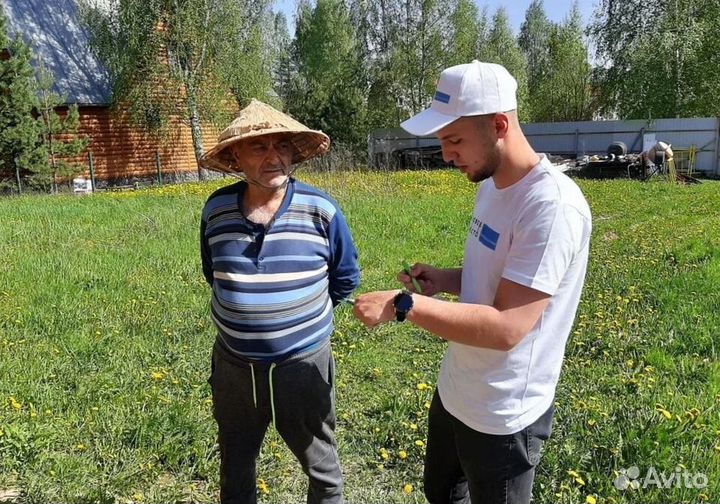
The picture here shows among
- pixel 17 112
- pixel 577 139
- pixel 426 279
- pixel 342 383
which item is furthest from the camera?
pixel 577 139

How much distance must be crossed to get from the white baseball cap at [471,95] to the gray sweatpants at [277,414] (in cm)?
108

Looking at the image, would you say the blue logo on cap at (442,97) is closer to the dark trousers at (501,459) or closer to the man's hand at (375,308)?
the man's hand at (375,308)

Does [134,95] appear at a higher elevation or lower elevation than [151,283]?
higher

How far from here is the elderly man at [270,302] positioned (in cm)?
222

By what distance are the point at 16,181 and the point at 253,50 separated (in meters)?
9.74

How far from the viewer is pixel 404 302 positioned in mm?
1680

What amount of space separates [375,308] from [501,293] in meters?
0.36

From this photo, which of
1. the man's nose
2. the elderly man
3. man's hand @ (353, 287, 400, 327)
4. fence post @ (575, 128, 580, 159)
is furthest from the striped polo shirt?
fence post @ (575, 128, 580, 159)

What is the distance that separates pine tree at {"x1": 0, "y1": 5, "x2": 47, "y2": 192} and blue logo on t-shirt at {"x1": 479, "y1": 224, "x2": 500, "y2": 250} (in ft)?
60.5

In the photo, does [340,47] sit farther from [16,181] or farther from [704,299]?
[704,299]

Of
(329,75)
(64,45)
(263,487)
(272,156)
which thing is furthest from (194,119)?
(272,156)

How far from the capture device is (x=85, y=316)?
507 cm

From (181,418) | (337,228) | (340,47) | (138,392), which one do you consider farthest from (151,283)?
(340,47)

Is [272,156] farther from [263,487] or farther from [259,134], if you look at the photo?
[263,487]
